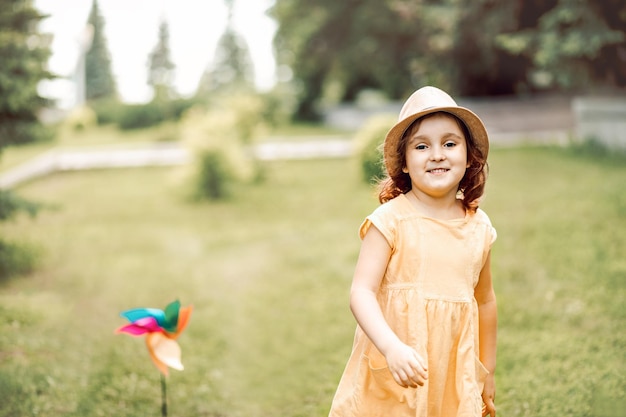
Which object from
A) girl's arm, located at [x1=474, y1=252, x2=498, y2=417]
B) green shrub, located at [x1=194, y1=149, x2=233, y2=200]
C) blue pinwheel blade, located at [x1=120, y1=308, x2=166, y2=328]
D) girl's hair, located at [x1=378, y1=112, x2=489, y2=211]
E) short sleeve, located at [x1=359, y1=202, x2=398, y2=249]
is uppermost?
girl's hair, located at [x1=378, y1=112, x2=489, y2=211]

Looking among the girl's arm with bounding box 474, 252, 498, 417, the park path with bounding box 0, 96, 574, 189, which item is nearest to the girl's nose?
the girl's arm with bounding box 474, 252, 498, 417

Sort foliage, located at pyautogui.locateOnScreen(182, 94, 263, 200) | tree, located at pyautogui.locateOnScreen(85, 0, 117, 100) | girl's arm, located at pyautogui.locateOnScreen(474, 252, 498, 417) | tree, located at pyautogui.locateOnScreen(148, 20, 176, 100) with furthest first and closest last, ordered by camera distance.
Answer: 1. tree, located at pyautogui.locateOnScreen(148, 20, 176, 100)
2. tree, located at pyautogui.locateOnScreen(85, 0, 117, 100)
3. foliage, located at pyautogui.locateOnScreen(182, 94, 263, 200)
4. girl's arm, located at pyautogui.locateOnScreen(474, 252, 498, 417)

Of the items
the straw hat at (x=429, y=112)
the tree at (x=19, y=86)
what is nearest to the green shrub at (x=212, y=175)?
the tree at (x=19, y=86)

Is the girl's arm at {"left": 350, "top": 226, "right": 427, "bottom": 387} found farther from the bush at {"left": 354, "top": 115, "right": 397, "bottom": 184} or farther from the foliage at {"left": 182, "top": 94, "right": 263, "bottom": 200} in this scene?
the foliage at {"left": 182, "top": 94, "right": 263, "bottom": 200}

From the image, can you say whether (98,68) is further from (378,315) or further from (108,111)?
(378,315)

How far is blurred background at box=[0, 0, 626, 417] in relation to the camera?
4795 mm

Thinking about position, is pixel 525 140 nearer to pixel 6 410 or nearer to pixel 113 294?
pixel 113 294

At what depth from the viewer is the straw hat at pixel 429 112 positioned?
7.68ft

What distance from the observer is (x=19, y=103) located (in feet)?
25.7

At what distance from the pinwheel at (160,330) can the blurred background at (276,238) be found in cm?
90

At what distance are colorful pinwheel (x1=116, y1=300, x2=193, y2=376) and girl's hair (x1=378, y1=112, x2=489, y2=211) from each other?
1.60 meters

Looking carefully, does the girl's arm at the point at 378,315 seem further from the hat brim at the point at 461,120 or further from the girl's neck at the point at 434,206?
the hat brim at the point at 461,120

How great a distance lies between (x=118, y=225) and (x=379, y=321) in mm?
9328

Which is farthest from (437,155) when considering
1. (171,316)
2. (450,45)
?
(450,45)
